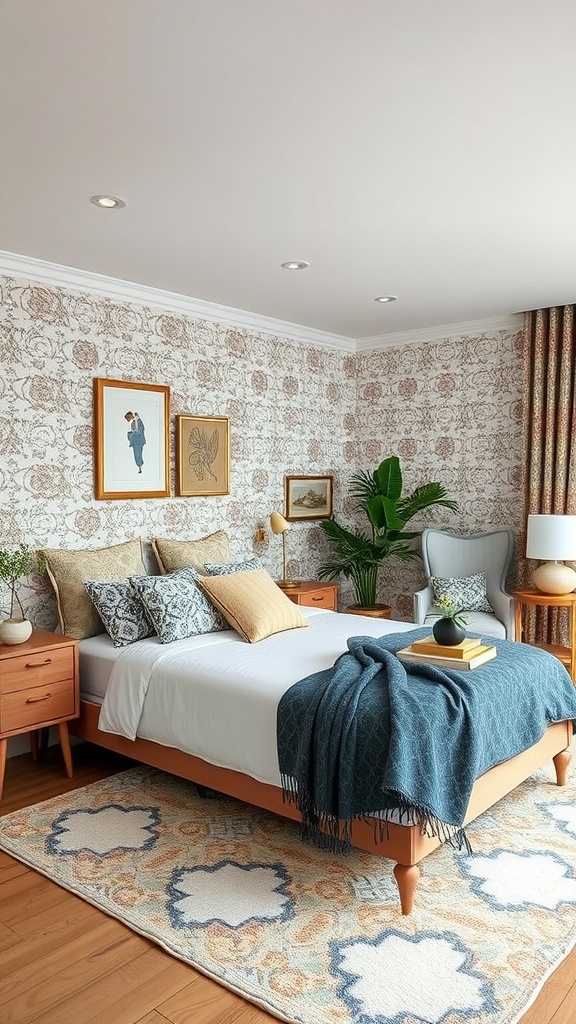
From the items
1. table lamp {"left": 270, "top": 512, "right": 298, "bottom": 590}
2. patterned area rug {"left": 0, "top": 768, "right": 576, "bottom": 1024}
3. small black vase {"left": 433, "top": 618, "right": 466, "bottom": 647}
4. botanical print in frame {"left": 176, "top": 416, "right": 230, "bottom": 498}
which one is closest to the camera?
patterned area rug {"left": 0, "top": 768, "right": 576, "bottom": 1024}

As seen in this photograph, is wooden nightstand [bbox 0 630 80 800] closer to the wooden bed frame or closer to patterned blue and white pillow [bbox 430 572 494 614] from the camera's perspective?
the wooden bed frame

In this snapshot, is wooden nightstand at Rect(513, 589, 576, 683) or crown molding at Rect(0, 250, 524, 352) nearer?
crown molding at Rect(0, 250, 524, 352)

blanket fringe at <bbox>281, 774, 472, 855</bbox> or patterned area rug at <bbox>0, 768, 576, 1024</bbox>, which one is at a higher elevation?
blanket fringe at <bbox>281, 774, 472, 855</bbox>

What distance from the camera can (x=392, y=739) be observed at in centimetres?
248

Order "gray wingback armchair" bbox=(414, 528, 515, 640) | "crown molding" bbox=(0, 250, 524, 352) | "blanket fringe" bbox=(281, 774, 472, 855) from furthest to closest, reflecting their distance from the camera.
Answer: "gray wingback armchair" bbox=(414, 528, 515, 640) < "crown molding" bbox=(0, 250, 524, 352) < "blanket fringe" bbox=(281, 774, 472, 855)

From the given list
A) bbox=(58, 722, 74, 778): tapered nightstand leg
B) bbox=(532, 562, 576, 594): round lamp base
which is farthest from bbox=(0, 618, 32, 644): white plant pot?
Result: bbox=(532, 562, 576, 594): round lamp base

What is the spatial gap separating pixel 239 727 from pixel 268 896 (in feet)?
2.05

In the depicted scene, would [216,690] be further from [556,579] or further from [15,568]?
[556,579]

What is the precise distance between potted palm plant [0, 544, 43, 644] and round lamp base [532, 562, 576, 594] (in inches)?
125

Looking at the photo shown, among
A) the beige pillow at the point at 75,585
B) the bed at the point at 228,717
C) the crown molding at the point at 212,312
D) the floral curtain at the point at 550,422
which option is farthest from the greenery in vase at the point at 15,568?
the floral curtain at the point at 550,422

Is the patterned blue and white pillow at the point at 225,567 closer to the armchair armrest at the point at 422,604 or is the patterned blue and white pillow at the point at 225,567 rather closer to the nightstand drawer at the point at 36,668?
the nightstand drawer at the point at 36,668

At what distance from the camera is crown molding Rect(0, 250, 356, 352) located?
401cm

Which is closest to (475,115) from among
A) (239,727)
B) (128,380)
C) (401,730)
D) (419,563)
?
(401,730)

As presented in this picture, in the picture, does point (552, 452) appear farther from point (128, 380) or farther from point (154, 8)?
point (154, 8)
